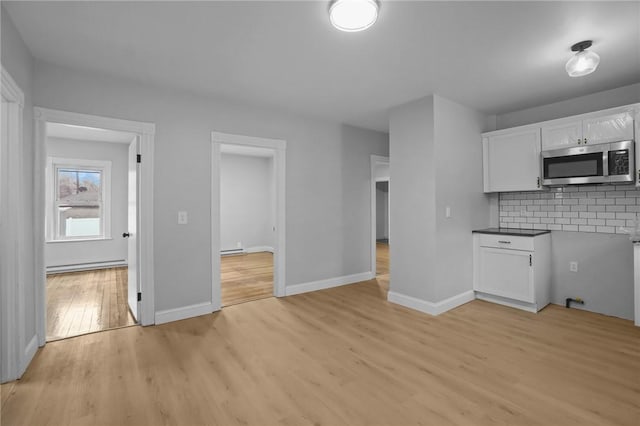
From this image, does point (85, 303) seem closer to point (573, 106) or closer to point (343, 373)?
point (343, 373)

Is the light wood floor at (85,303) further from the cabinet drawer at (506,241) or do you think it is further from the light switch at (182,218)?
the cabinet drawer at (506,241)

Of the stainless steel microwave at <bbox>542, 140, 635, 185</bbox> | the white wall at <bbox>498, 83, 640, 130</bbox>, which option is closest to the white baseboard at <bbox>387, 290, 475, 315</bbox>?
the stainless steel microwave at <bbox>542, 140, 635, 185</bbox>

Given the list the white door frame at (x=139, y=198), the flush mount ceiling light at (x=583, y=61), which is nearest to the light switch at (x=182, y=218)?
the white door frame at (x=139, y=198)

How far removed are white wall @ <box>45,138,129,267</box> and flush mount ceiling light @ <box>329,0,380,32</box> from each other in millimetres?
5982

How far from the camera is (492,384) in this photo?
2.14 m

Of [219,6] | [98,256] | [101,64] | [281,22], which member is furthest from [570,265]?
[98,256]

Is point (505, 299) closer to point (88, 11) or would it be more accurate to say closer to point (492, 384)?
point (492, 384)

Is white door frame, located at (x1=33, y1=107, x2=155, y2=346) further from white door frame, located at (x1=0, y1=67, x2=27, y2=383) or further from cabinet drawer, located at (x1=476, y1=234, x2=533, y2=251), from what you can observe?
cabinet drawer, located at (x1=476, y1=234, x2=533, y2=251)

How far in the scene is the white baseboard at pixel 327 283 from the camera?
4.28 meters

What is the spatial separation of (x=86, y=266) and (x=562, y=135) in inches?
305

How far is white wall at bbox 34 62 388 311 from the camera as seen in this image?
3.05 meters

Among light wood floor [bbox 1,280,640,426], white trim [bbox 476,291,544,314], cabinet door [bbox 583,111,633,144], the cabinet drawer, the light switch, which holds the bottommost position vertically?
light wood floor [bbox 1,280,640,426]

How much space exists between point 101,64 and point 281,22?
174 centimetres

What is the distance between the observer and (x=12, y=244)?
220cm
